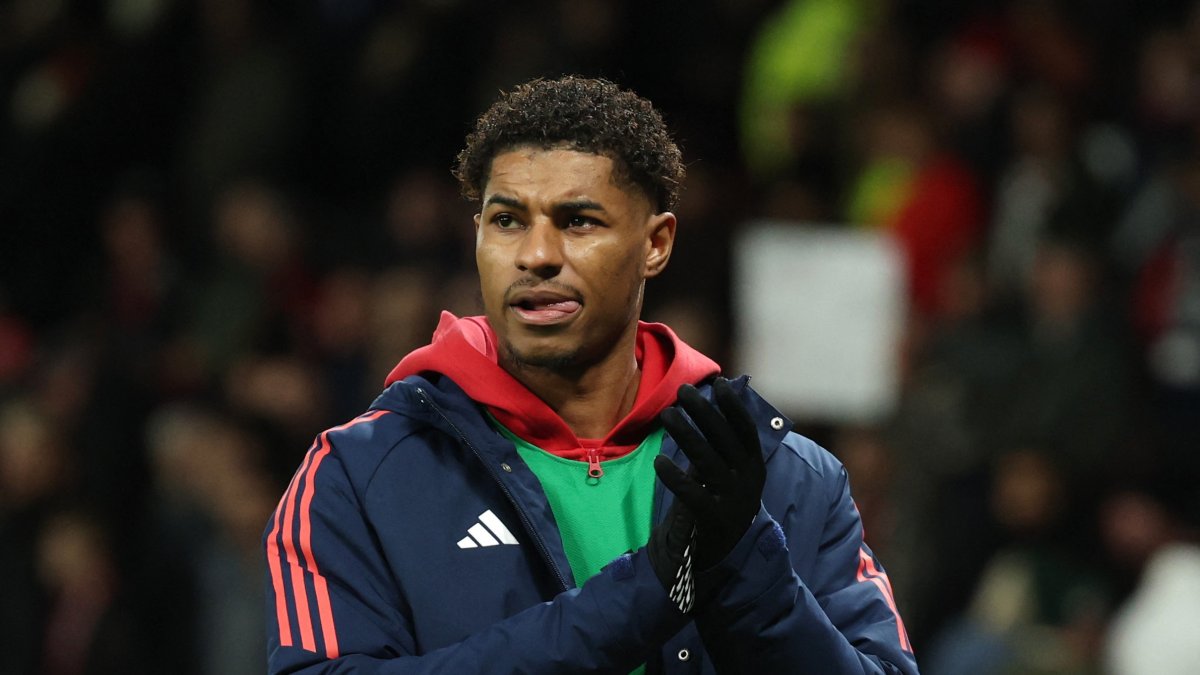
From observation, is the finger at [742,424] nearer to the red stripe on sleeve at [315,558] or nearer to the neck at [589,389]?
the neck at [589,389]

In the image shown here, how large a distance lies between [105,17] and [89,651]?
4406mm

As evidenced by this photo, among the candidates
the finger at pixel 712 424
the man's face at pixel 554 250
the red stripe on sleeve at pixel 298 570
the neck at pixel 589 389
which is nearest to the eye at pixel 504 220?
the man's face at pixel 554 250

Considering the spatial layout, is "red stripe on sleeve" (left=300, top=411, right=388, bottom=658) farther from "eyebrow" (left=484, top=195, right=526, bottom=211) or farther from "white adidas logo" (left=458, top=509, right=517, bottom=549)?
"eyebrow" (left=484, top=195, right=526, bottom=211)

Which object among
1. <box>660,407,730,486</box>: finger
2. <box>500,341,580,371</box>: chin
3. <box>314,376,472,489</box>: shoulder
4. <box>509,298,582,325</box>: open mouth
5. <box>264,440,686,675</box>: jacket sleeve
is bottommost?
<box>264,440,686,675</box>: jacket sleeve

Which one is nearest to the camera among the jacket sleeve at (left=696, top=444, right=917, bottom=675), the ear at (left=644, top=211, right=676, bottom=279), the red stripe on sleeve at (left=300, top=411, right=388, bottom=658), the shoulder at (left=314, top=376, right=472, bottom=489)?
the jacket sleeve at (left=696, top=444, right=917, bottom=675)

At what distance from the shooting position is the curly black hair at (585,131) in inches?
130

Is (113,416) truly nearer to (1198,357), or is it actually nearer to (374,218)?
(374,218)

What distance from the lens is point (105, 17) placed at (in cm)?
1173

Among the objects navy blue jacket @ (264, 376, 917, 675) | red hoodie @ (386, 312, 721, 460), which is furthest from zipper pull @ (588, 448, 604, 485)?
navy blue jacket @ (264, 376, 917, 675)

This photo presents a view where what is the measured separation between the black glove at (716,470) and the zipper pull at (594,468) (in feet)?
1.35

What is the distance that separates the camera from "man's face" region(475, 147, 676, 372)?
3.27m

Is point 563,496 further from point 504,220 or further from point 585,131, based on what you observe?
point 585,131

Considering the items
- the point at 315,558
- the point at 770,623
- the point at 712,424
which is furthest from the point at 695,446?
the point at 315,558

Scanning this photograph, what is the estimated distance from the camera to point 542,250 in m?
3.25
